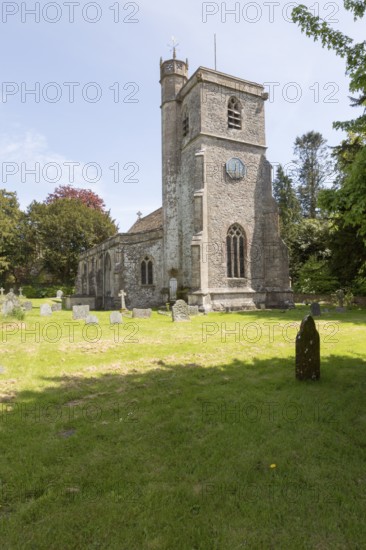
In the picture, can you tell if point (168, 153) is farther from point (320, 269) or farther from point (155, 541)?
point (155, 541)

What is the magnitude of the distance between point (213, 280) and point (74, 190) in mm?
36790

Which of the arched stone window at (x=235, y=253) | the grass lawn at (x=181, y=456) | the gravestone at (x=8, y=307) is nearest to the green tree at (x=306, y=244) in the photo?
the arched stone window at (x=235, y=253)

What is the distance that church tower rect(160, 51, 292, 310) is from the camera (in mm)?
→ 19969

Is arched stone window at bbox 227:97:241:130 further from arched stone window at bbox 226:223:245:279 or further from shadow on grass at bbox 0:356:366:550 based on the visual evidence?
shadow on grass at bbox 0:356:366:550

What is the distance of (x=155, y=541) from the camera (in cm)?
236

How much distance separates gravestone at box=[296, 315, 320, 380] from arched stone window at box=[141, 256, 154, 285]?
57.4ft

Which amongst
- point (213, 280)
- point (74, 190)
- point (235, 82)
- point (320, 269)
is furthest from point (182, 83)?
point (74, 190)

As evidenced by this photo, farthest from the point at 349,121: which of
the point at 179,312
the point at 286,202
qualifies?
the point at 286,202

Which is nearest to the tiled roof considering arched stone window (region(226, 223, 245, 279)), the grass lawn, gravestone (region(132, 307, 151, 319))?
arched stone window (region(226, 223, 245, 279))

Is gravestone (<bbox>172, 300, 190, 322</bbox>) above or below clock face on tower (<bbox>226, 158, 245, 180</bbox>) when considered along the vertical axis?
below

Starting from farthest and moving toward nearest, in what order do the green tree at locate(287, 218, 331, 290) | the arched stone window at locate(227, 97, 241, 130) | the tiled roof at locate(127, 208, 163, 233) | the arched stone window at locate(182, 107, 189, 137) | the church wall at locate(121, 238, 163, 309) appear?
the green tree at locate(287, 218, 331, 290) < the tiled roof at locate(127, 208, 163, 233) < the church wall at locate(121, 238, 163, 309) < the arched stone window at locate(182, 107, 189, 137) < the arched stone window at locate(227, 97, 241, 130)

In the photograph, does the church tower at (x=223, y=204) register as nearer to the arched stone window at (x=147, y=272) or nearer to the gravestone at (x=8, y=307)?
the arched stone window at (x=147, y=272)

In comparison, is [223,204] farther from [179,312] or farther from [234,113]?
[179,312]

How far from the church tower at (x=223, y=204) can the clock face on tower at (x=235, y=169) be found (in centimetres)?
6
